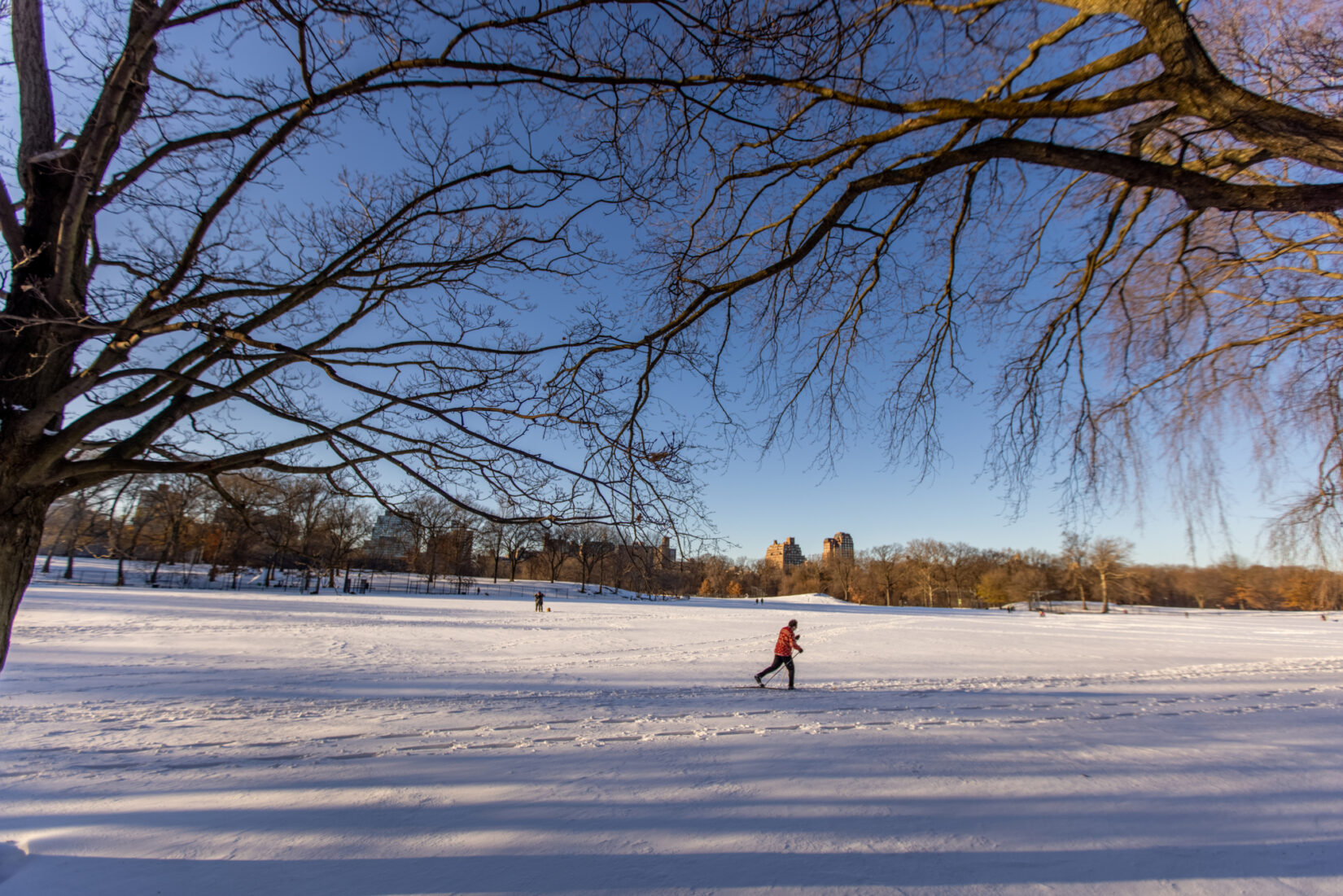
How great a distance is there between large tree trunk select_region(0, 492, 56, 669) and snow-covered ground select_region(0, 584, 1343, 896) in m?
1.72

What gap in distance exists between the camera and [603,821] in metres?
4.65

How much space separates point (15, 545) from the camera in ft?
12.1

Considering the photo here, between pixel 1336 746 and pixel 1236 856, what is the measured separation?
5.39 metres

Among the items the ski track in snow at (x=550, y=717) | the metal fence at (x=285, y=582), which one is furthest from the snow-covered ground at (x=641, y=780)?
the metal fence at (x=285, y=582)

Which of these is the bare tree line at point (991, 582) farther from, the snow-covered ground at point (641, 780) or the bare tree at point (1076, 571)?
the snow-covered ground at point (641, 780)

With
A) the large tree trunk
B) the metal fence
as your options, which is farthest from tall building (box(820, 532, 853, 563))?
the large tree trunk

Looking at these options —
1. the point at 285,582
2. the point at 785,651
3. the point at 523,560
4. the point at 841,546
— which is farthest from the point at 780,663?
the point at 285,582

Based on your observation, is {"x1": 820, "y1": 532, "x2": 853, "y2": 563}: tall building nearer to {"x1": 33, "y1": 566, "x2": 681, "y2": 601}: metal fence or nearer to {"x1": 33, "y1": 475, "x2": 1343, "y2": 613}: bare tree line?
{"x1": 33, "y1": 475, "x2": 1343, "y2": 613}: bare tree line

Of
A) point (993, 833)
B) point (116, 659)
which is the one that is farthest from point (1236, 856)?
point (116, 659)

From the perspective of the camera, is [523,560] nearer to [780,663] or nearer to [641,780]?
[780,663]

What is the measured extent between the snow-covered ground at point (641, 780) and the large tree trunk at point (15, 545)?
5.64 feet

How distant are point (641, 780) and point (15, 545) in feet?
16.4

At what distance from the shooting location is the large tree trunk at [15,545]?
360cm

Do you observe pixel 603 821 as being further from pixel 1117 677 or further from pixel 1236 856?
pixel 1117 677
